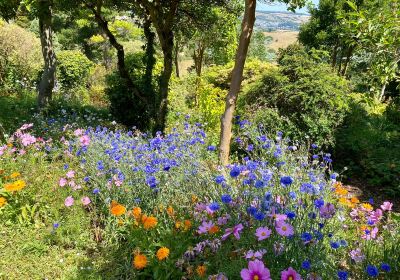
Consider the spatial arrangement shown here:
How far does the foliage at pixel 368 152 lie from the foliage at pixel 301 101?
0.48m

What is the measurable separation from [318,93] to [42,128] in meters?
4.57

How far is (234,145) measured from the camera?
6270 mm

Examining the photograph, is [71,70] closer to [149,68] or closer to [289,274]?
[149,68]

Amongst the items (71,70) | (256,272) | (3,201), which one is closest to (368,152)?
(256,272)

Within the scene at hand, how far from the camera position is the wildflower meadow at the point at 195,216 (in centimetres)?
218

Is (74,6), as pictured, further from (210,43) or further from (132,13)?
(210,43)

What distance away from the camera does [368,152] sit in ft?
20.2

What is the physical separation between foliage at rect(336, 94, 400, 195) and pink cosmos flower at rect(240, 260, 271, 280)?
413 cm

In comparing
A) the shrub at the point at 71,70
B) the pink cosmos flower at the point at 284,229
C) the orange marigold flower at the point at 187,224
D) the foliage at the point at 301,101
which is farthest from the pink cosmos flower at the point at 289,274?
the shrub at the point at 71,70

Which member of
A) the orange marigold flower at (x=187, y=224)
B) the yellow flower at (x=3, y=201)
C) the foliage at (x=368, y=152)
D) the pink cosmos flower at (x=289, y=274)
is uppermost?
the pink cosmos flower at (x=289, y=274)

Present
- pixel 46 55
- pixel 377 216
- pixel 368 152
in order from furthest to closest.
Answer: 1. pixel 46 55
2. pixel 368 152
3. pixel 377 216

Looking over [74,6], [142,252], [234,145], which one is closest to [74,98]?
[74,6]

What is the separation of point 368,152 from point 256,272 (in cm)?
505

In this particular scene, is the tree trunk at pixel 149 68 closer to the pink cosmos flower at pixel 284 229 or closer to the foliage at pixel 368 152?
the foliage at pixel 368 152
